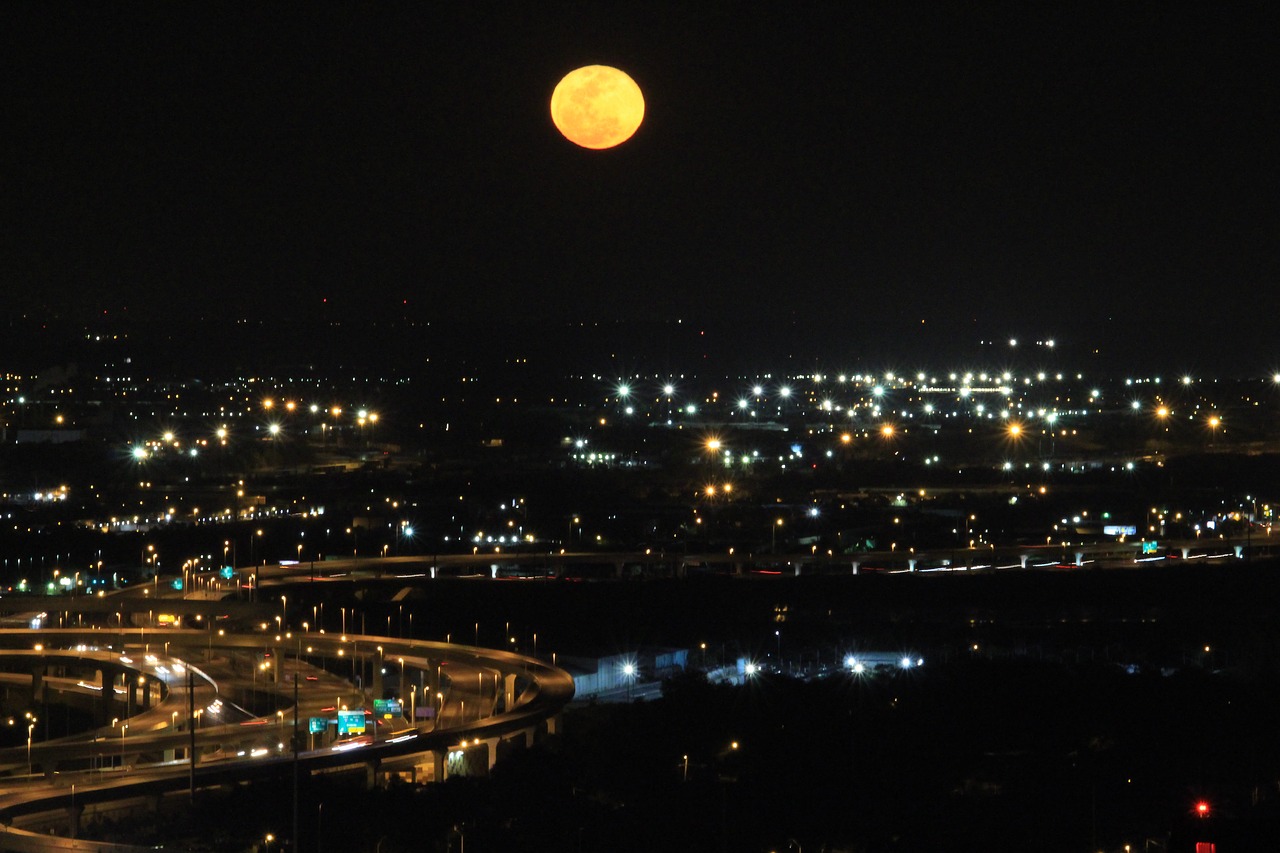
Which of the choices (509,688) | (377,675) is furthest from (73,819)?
(377,675)

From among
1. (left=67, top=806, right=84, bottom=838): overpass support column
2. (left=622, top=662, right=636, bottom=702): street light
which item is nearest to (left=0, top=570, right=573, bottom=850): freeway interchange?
(left=67, top=806, right=84, bottom=838): overpass support column

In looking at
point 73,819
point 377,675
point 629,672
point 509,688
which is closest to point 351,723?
point 509,688

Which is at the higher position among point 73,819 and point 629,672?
point 629,672

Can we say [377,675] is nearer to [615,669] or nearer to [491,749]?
[615,669]

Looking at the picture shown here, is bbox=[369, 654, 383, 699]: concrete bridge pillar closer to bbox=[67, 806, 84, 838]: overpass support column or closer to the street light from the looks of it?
the street light

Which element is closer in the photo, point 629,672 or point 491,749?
point 491,749

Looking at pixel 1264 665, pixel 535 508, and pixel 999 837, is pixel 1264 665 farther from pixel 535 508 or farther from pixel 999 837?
pixel 535 508

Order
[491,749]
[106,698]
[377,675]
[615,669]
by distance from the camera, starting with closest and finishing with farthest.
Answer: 1. [491,749]
2. [377,675]
3. [615,669]
4. [106,698]

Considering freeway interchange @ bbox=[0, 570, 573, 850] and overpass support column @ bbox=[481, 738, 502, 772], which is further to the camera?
overpass support column @ bbox=[481, 738, 502, 772]

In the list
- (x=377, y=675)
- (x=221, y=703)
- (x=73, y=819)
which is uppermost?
(x=377, y=675)

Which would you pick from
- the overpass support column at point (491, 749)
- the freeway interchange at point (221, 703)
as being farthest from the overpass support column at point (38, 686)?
the overpass support column at point (491, 749)

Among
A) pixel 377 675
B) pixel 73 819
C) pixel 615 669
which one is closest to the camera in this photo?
pixel 73 819
